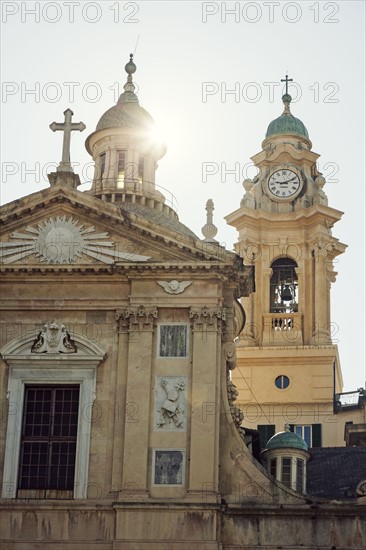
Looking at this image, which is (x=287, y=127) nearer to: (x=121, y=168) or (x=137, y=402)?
(x=121, y=168)

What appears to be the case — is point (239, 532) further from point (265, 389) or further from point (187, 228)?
point (265, 389)

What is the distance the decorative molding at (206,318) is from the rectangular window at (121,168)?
38.4 feet

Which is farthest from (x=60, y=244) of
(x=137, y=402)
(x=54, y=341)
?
(x=137, y=402)

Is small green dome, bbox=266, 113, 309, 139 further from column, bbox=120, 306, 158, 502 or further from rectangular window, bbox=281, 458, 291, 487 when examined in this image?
column, bbox=120, 306, 158, 502

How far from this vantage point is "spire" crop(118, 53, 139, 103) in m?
52.6

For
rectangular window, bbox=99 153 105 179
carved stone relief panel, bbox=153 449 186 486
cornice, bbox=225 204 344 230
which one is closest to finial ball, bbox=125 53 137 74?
rectangular window, bbox=99 153 105 179

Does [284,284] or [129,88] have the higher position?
[129,88]

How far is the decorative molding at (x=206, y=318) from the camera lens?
3700 cm

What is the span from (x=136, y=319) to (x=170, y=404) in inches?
107

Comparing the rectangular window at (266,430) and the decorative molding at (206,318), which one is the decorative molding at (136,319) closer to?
the decorative molding at (206,318)

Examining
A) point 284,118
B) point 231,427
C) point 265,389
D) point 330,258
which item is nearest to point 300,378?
point 265,389

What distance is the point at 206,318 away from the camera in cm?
3706

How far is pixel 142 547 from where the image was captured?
34.5 metres

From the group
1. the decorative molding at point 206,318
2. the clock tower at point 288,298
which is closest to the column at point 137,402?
the decorative molding at point 206,318
